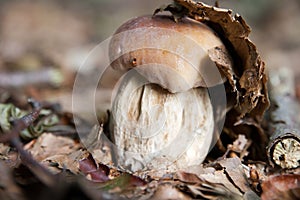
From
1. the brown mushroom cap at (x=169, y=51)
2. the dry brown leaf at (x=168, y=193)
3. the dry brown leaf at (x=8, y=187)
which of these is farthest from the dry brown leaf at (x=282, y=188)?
the dry brown leaf at (x=8, y=187)

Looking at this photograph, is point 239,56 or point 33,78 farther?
point 33,78

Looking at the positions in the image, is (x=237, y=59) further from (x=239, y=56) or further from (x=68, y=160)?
(x=68, y=160)

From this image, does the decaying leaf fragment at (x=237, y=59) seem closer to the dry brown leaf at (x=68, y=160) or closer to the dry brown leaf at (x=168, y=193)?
the dry brown leaf at (x=168, y=193)

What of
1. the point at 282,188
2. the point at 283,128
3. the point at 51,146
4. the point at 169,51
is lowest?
the point at 51,146

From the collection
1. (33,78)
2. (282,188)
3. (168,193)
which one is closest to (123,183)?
(168,193)

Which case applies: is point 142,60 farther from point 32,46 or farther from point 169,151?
point 32,46

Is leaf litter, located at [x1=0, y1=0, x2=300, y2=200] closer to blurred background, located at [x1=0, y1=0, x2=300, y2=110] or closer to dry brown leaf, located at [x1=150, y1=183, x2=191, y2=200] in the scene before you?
dry brown leaf, located at [x1=150, y1=183, x2=191, y2=200]

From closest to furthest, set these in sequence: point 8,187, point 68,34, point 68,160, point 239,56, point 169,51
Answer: point 8,187 < point 169,51 < point 68,160 < point 239,56 < point 68,34
